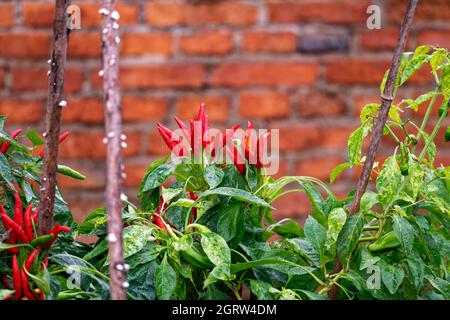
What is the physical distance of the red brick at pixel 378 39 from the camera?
1769 millimetres

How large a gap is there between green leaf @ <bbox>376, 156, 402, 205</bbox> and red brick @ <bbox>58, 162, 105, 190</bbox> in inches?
43.5

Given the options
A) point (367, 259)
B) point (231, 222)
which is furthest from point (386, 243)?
point (231, 222)

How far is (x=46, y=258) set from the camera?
0.64m

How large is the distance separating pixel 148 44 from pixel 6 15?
32cm

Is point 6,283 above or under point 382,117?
under

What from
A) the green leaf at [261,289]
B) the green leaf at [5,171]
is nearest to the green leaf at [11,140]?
the green leaf at [5,171]

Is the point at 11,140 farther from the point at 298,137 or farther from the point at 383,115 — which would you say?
the point at 298,137

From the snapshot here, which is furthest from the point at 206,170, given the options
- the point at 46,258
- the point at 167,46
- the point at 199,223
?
the point at 167,46

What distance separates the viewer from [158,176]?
0.72 metres

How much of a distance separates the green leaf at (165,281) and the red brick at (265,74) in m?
1.11

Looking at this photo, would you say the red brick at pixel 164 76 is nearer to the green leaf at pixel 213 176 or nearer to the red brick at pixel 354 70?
the red brick at pixel 354 70

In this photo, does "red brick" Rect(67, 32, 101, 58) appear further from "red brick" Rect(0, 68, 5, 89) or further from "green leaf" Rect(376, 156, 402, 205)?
"green leaf" Rect(376, 156, 402, 205)
